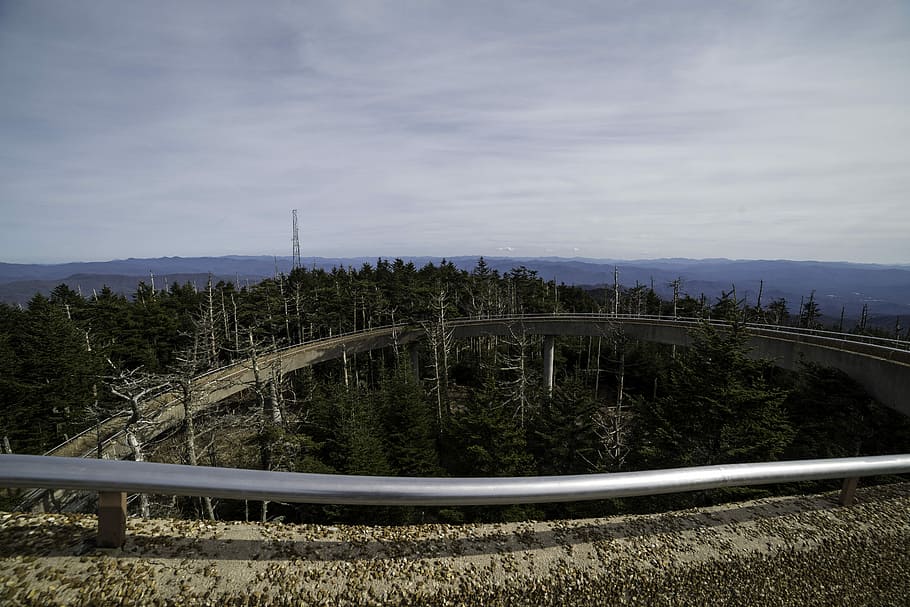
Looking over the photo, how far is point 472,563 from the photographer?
8.80 feet

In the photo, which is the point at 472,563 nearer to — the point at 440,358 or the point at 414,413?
the point at 414,413

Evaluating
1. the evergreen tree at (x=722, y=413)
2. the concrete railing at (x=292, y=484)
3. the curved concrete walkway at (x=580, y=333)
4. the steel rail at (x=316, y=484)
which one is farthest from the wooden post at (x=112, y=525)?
the evergreen tree at (x=722, y=413)

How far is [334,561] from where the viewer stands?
2623mm

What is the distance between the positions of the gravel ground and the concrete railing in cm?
35

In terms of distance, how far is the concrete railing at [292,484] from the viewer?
7.01 feet

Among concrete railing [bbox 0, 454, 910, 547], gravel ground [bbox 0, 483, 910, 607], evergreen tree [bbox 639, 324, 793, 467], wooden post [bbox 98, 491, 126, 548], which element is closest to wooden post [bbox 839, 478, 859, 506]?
gravel ground [bbox 0, 483, 910, 607]

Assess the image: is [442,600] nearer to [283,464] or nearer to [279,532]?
[279,532]

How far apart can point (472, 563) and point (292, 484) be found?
137 centimetres

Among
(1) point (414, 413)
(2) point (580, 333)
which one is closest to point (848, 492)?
(1) point (414, 413)

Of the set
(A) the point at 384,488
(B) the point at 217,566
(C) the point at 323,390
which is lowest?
(C) the point at 323,390

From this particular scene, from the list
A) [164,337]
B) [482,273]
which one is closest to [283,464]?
[164,337]

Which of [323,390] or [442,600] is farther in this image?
[323,390]

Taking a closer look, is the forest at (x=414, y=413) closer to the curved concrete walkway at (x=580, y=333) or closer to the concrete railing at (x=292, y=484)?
the curved concrete walkway at (x=580, y=333)

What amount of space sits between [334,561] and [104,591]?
4.09 ft
